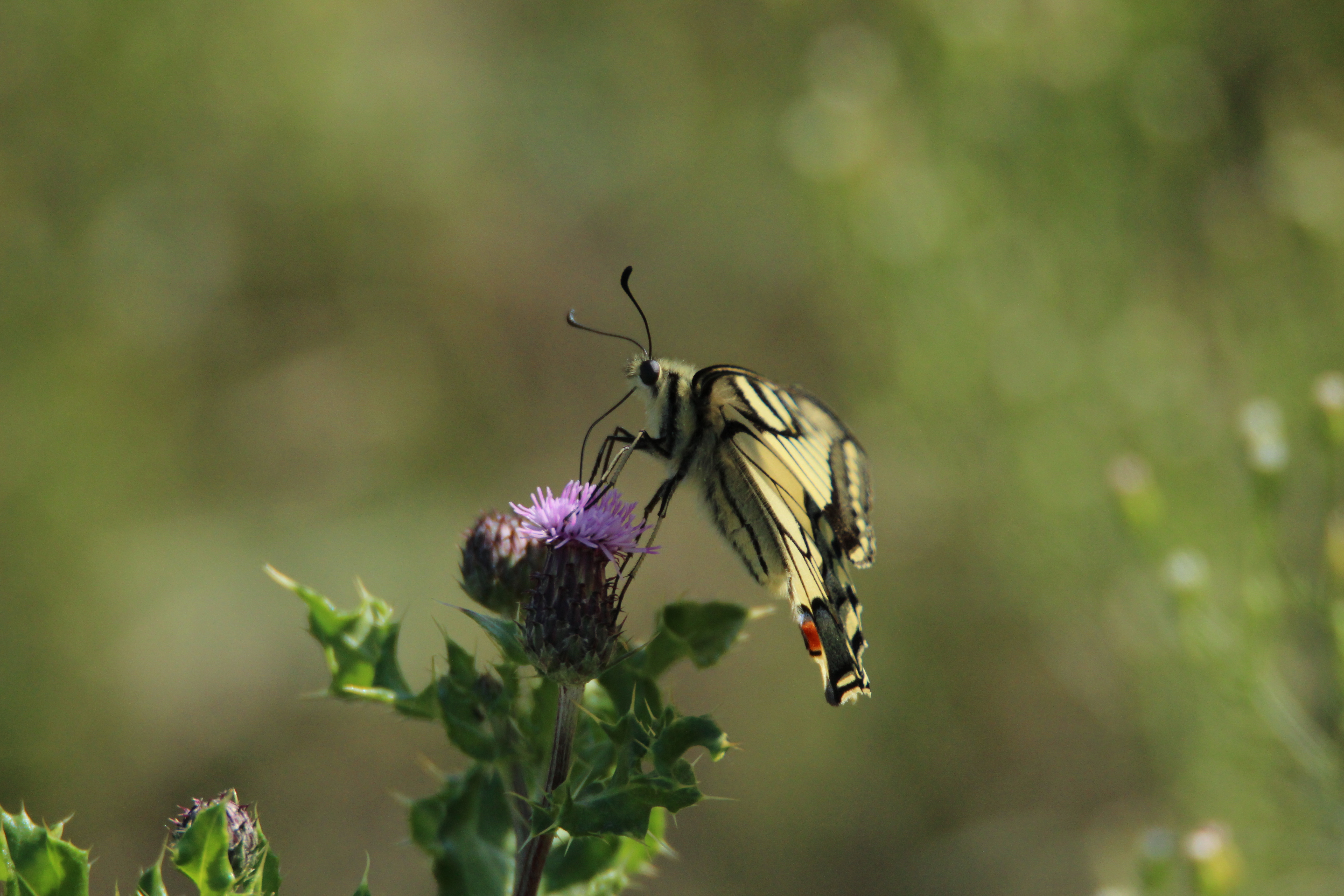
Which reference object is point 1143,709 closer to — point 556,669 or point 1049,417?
point 1049,417

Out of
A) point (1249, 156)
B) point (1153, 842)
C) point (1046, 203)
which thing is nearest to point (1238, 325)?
point (1046, 203)

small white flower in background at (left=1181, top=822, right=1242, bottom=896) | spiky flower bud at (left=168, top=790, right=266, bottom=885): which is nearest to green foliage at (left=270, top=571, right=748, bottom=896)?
spiky flower bud at (left=168, top=790, right=266, bottom=885)

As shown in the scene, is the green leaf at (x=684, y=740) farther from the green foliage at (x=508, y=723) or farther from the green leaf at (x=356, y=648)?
the green leaf at (x=356, y=648)

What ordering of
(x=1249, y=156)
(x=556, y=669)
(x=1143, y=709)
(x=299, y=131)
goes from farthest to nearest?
(x=299, y=131), (x=1249, y=156), (x=1143, y=709), (x=556, y=669)

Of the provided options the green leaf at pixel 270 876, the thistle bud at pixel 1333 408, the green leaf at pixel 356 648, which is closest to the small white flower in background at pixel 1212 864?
the thistle bud at pixel 1333 408

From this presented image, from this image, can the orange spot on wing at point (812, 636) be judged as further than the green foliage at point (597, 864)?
Yes

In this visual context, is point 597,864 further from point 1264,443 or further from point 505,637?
point 1264,443

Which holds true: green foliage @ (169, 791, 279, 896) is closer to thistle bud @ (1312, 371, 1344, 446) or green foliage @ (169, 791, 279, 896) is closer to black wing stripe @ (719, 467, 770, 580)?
black wing stripe @ (719, 467, 770, 580)
